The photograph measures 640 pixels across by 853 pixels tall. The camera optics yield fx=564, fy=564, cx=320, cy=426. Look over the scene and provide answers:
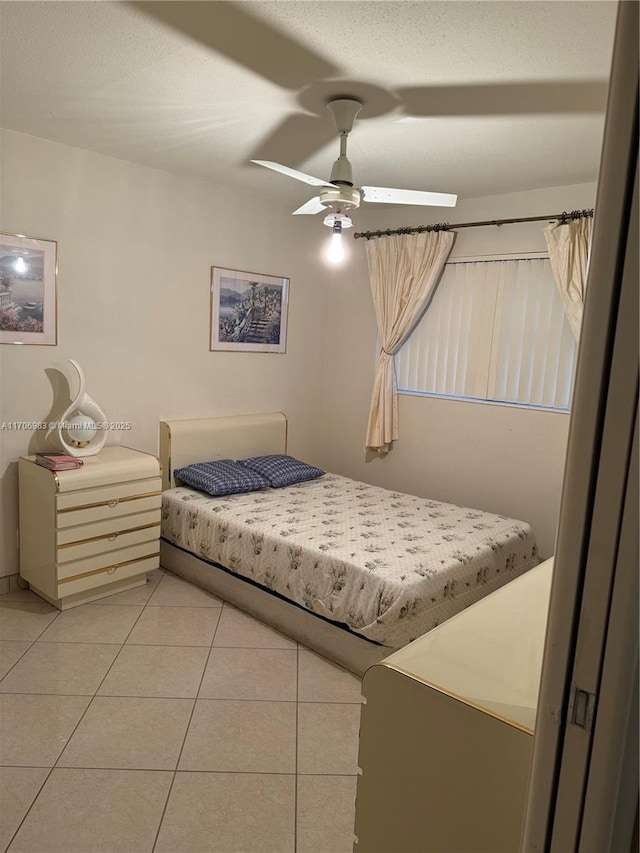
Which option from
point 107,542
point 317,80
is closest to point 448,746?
point 317,80

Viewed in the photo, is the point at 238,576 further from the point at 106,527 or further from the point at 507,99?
the point at 507,99

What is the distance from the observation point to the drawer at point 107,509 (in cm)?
312

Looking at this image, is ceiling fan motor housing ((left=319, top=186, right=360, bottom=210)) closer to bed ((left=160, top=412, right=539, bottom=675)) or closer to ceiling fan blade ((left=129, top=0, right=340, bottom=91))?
ceiling fan blade ((left=129, top=0, right=340, bottom=91))

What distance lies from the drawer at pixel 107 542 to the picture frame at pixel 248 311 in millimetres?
1480

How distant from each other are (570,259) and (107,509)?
3.25 meters

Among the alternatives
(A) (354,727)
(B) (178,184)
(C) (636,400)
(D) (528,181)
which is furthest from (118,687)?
(D) (528,181)

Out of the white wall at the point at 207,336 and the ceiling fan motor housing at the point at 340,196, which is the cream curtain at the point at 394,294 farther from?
the ceiling fan motor housing at the point at 340,196

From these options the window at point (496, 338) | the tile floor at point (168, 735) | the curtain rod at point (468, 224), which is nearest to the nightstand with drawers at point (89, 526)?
the tile floor at point (168, 735)

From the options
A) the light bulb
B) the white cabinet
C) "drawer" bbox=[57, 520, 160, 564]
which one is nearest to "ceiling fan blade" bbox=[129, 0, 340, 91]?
the light bulb

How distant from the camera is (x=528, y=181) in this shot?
365cm

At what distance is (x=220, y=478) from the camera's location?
3.88m

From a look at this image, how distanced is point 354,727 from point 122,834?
97 centimetres

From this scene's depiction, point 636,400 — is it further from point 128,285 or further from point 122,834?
point 128,285

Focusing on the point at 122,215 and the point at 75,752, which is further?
the point at 122,215
